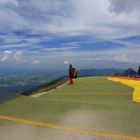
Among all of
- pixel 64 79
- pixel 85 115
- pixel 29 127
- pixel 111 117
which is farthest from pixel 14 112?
pixel 64 79

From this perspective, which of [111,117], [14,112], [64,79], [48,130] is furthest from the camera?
[64,79]

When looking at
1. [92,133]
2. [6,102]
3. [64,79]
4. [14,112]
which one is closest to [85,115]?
[92,133]

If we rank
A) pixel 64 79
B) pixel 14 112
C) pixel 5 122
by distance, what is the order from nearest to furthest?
pixel 5 122, pixel 14 112, pixel 64 79

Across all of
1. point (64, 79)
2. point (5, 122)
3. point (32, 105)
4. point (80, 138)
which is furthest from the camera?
point (64, 79)

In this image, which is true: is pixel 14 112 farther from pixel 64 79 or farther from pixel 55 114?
pixel 64 79

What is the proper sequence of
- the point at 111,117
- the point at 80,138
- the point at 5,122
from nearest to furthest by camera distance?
1. the point at 80,138
2. the point at 5,122
3. the point at 111,117

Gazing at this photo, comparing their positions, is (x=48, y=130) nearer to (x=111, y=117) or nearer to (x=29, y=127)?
(x=29, y=127)

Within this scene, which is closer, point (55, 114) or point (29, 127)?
point (29, 127)

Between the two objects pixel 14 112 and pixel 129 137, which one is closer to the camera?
pixel 129 137
